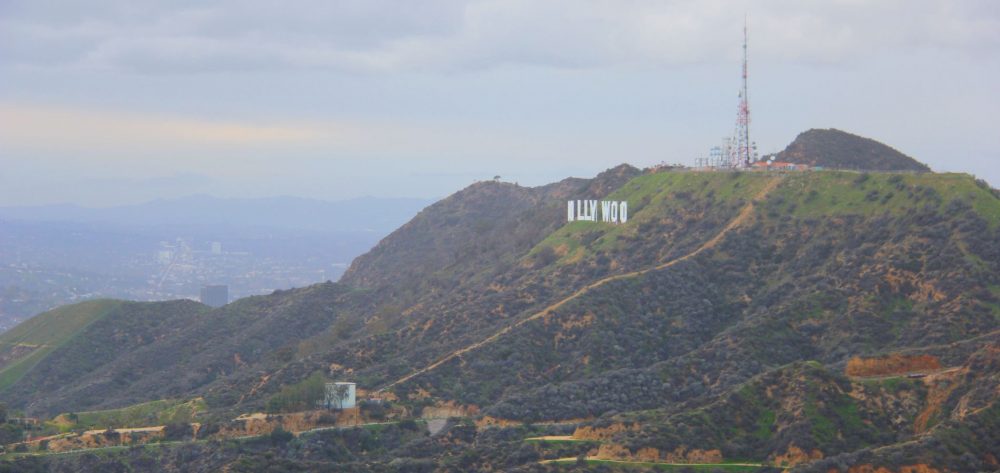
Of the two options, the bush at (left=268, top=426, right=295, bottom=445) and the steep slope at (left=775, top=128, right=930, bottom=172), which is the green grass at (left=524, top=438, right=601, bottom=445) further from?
the steep slope at (left=775, top=128, right=930, bottom=172)

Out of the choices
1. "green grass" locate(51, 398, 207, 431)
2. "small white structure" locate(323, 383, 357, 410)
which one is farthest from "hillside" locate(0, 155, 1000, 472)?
"small white structure" locate(323, 383, 357, 410)

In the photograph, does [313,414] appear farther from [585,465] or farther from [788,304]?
[788,304]

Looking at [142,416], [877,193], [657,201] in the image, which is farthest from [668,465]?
[657,201]

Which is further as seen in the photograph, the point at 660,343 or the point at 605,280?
the point at 605,280

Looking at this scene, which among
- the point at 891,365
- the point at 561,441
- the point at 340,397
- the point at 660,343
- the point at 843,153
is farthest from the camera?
the point at 843,153

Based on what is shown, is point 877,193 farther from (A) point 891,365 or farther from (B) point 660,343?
(A) point 891,365

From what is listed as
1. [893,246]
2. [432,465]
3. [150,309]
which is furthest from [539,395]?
[150,309]

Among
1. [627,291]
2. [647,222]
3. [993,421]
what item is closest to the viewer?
[993,421]
